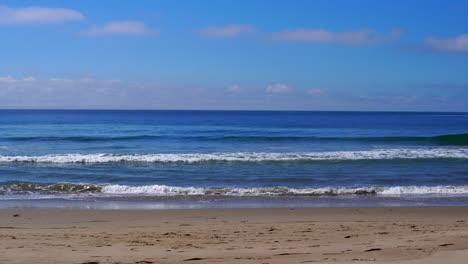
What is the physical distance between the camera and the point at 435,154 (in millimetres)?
26375

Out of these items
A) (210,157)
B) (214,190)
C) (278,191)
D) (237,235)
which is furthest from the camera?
(210,157)

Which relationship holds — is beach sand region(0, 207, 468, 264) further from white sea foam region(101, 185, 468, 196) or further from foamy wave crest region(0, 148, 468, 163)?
foamy wave crest region(0, 148, 468, 163)

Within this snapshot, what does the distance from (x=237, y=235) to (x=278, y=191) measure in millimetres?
6144

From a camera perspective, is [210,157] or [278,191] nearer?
[278,191]

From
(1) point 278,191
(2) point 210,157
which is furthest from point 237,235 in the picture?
(2) point 210,157

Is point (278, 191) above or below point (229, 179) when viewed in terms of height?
below

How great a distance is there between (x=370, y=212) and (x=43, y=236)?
707 cm

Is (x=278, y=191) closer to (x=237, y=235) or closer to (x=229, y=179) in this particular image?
(x=229, y=179)

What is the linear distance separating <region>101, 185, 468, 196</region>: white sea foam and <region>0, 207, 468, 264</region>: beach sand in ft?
8.51

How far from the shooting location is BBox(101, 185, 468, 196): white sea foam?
15.2 meters

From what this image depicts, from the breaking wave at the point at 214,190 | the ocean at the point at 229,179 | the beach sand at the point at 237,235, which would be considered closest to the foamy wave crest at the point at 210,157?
the ocean at the point at 229,179

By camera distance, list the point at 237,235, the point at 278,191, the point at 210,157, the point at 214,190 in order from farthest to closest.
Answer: the point at 210,157 → the point at 214,190 → the point at 278,191 → the point at 237,235

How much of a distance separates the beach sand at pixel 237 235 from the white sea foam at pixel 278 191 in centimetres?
259

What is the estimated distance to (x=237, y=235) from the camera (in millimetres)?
9234
